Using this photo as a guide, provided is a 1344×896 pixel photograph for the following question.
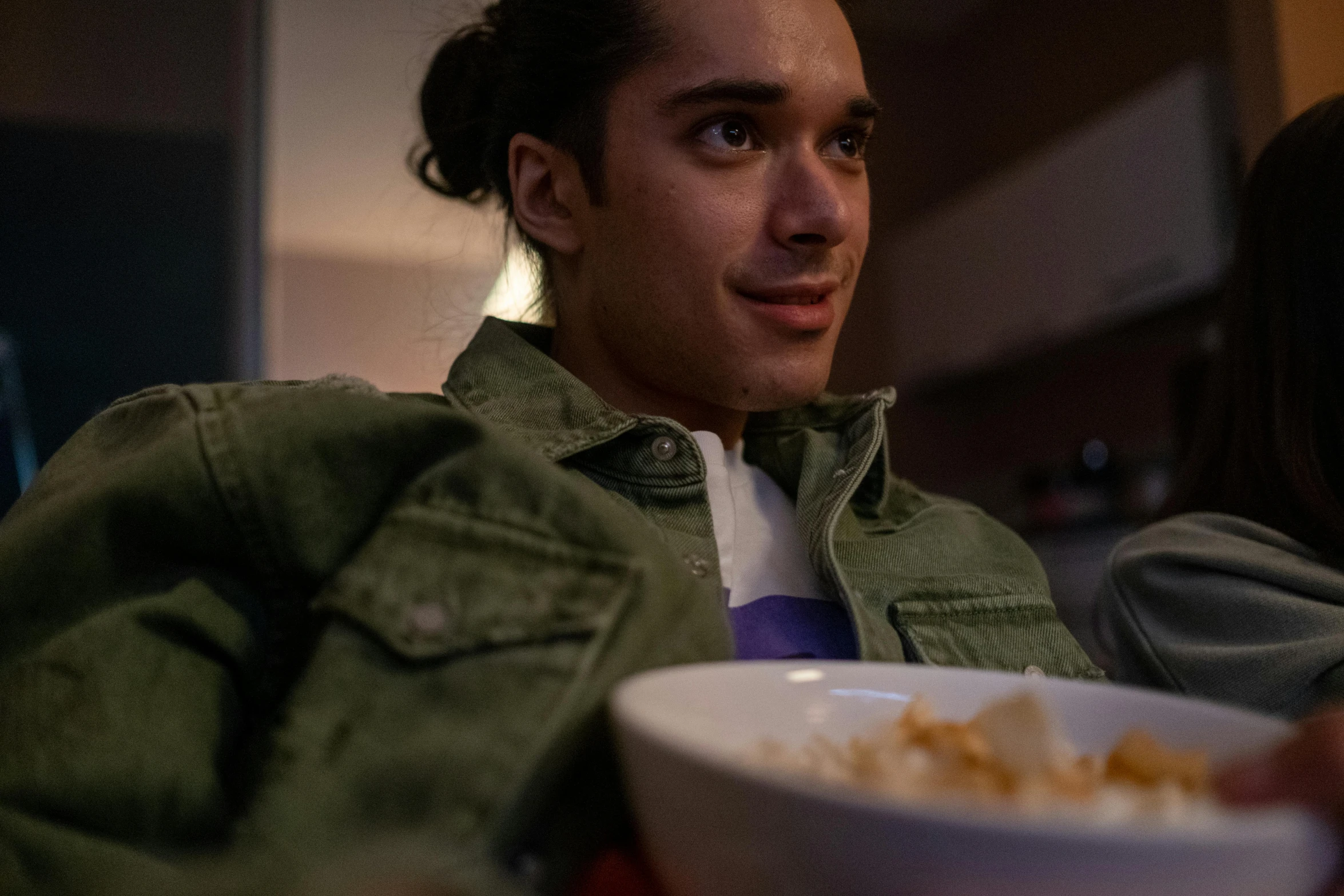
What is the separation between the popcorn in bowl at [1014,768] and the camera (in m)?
0.40

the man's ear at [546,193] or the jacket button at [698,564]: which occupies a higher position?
the man's ear at [546,193]

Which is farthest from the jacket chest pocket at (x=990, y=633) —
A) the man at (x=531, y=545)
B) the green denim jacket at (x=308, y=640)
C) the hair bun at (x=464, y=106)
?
the hair bun at (x=464, y=106)

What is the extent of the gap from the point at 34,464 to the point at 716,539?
68.1 inches

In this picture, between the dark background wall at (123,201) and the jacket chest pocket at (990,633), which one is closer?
the jacket chest pocket at (990,633)

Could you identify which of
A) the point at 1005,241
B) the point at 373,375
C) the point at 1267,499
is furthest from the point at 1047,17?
the point at 1267,499

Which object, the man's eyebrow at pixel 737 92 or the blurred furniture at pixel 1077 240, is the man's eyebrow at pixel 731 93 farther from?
the blurred furniture at pixel 1077 240

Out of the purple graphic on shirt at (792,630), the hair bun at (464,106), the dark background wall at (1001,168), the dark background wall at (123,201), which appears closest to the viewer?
the purple graphic on shirt at (792,630)

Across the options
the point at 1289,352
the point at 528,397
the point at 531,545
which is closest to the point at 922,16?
the point at 1289,352

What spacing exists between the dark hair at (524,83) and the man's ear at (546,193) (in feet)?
0.06

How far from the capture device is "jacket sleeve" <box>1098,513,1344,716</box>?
0.96m

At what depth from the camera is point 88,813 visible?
0.55m

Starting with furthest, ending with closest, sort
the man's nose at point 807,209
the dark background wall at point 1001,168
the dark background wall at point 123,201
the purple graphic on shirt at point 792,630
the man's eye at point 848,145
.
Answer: the dark background wall at point 1001,168
the dark background wall at point 123,201
the man's eye at point 848,145
the man's nose at point 807,209
the purple graphic on shirt at point 792,630

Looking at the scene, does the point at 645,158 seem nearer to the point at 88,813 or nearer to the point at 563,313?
the point at 563,313

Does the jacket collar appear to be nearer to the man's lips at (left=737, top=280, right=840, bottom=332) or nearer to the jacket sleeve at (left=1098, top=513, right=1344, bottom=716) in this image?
the man's lips at (left=737, top=280, right=840, bottom=332)
